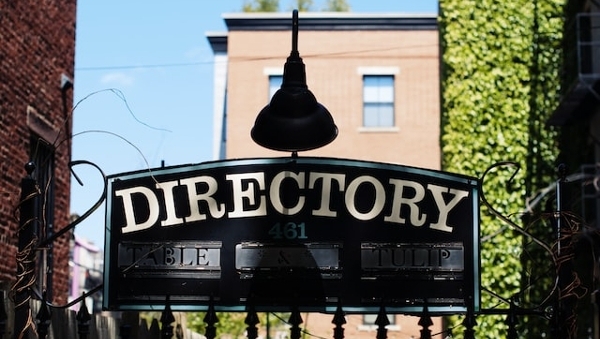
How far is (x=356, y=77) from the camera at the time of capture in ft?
109

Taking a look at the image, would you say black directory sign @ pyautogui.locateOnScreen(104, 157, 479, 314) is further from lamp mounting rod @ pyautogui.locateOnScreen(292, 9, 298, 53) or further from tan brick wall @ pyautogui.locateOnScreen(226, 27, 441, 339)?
tan brick wall @ pyautogui.locateOnScreen(226, 27, 441, 339)

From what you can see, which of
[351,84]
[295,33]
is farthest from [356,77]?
[295,33]

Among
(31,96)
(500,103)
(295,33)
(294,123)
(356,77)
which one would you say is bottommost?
(294,123)

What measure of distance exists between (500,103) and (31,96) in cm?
1579

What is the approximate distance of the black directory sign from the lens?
6273 mm

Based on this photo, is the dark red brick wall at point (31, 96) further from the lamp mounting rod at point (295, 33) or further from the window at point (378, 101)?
the window at point (378, 101)

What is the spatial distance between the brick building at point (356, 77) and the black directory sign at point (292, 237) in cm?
2620

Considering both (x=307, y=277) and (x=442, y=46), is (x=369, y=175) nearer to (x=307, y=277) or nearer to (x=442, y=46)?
(x=307, y=277)

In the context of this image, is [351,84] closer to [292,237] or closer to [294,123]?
[294,123]

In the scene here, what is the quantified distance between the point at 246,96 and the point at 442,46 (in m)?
6.68

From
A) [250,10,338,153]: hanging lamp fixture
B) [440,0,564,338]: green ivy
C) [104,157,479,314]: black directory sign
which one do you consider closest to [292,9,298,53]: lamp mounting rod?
[250,10,338,153]: hanging lamp fixture

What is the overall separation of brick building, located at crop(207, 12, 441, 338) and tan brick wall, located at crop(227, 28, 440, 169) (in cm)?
3

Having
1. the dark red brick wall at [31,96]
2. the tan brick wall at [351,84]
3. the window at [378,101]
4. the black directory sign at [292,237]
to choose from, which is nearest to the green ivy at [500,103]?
the tan brick wall at [351,84]

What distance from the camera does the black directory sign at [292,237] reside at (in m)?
6.27
